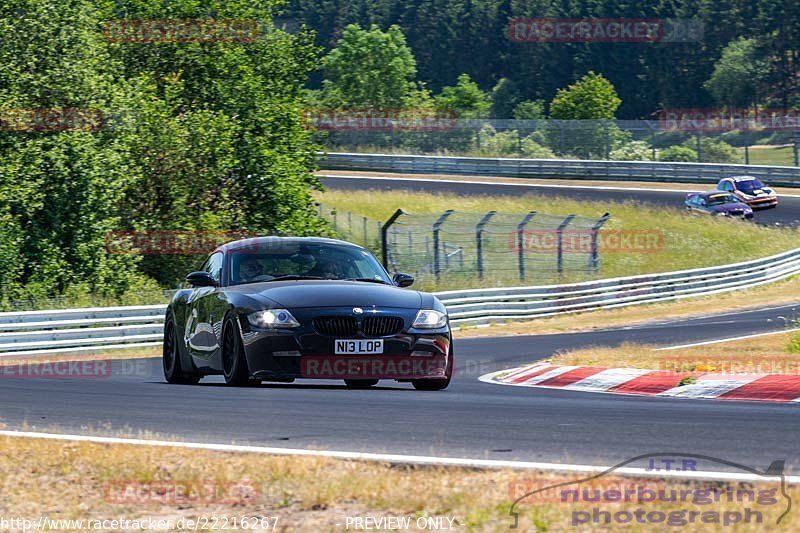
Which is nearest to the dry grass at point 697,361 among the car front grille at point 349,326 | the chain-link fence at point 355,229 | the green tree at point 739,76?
the car front grille at point 349,326

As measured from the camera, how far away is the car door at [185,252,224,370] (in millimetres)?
11266

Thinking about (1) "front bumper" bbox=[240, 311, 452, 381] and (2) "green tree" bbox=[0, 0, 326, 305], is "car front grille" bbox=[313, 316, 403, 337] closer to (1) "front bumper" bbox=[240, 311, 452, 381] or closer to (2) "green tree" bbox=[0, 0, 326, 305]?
(1) "front bumper" bbox=[240, 311, 452, 381]

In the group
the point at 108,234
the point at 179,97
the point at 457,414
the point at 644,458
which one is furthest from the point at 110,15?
the point at 644,458

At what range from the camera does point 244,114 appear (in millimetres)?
37438

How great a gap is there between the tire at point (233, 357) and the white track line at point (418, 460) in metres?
2.35

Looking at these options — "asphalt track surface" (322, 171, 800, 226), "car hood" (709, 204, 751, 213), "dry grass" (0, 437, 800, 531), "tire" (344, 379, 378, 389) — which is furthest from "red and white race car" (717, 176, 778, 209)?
"dry grass" (0, 437, 800, 531)

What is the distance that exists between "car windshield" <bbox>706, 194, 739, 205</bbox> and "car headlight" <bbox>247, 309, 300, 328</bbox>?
39.4 metres

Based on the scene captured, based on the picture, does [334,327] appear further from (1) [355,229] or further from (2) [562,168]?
(2) [562,168]

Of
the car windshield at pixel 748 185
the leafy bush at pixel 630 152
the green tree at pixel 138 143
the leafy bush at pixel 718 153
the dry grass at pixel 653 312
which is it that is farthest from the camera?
the leafy bush at pixel 718 153

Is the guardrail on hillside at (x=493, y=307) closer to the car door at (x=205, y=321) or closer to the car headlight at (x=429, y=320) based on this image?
the car door at (x=205, y=321)

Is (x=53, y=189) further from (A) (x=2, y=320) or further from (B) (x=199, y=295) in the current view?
(B) (x=199, y=295)

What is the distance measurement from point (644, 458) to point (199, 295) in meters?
6.21

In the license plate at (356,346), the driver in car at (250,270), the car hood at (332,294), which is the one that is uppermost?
the driver in car at (250,270)

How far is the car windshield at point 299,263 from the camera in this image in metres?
11.4
